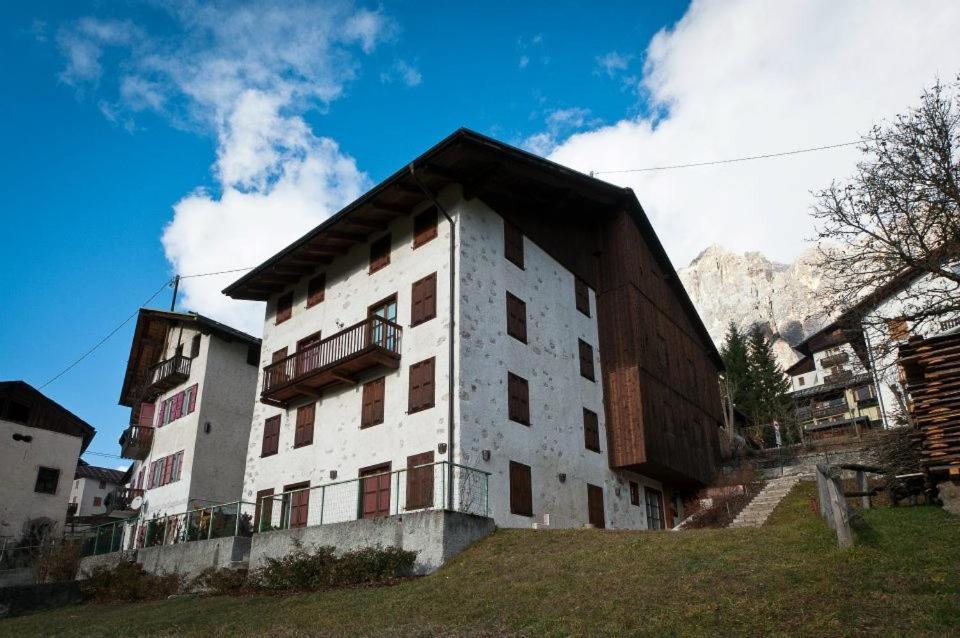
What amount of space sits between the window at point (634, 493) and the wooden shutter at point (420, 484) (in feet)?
31.9

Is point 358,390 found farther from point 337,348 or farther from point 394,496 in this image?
point 394,496

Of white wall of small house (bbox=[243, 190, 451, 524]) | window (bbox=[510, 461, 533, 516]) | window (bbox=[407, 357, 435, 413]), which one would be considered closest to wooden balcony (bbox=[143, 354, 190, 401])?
white wall of small house (bbox=[243, 190, 451, 524])

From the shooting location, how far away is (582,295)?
89.7ft

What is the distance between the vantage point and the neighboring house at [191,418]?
30422mm

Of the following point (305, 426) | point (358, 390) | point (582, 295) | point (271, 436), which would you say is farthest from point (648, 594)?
point (271, 436)

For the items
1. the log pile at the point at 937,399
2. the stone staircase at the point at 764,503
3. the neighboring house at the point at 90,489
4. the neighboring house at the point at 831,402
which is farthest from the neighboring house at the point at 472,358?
the neighboring house at the point at 90,489

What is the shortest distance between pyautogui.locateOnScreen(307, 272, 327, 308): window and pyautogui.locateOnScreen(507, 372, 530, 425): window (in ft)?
28.5

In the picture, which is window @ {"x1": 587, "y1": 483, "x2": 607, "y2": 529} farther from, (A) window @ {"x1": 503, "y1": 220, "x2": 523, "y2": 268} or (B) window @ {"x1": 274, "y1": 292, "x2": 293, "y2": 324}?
(B) window @ {"x1": 274, "y1": 292, "x2": 293, "y2": 324}

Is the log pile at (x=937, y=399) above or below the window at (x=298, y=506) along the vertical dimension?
above

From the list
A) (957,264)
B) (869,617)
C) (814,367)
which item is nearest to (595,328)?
(957,264)

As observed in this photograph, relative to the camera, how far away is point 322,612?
13.5 meters

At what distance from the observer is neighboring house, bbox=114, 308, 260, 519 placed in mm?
30422

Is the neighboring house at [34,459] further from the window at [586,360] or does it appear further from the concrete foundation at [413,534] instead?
the window at [586,360]

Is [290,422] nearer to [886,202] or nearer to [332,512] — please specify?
[332,512]
